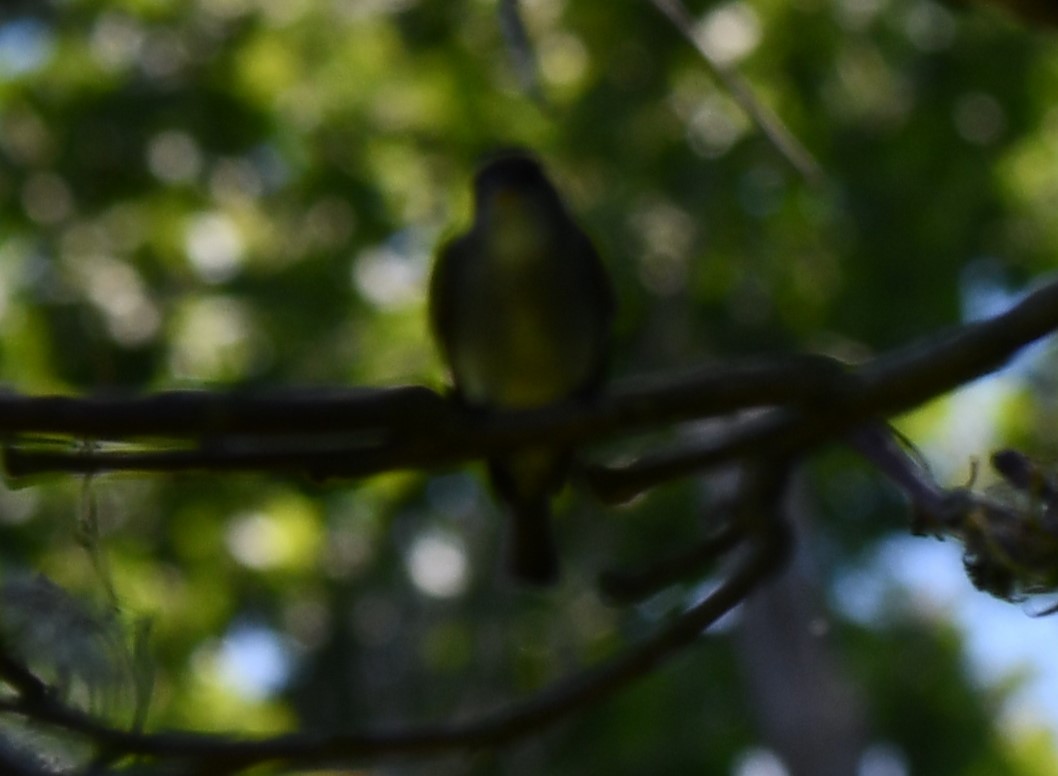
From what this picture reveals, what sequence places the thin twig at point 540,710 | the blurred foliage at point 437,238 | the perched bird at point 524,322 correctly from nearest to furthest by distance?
the thin twig at point 540,710 < the perched bird at point 524,322 < the blurred foliage at point 437,238

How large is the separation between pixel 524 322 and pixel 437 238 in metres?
2.96

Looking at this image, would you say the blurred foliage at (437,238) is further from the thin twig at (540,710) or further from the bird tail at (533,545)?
the thin twig at (540,710)

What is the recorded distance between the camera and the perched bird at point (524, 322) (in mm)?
4367

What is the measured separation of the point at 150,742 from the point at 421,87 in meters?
5.50

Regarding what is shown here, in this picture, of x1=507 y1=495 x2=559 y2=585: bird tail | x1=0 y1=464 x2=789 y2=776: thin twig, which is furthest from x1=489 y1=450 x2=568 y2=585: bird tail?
x1=0 y1=464 x2=789 y2=776: thin twig

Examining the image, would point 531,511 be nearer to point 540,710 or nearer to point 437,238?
point 540,710

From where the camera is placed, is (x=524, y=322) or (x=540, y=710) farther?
(x=524, y=322)

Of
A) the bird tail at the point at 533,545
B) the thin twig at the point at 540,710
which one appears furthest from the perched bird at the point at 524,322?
the thin twig at the point at 540,710

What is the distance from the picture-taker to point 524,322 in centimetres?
435

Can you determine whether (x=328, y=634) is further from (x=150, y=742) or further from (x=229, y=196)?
(x=150, y=742)

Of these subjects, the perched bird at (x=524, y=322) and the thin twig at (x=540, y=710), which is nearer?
the thin twig at (x=540, y=710)

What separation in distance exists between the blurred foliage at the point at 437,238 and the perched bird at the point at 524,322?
163 centimetres

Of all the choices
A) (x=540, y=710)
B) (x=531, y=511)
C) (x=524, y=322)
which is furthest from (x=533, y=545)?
(x=540, y=710)

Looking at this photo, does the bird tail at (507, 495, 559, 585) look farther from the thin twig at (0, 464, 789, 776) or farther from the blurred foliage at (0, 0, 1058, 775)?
the thin twig at (0, 464, 789, 776)
